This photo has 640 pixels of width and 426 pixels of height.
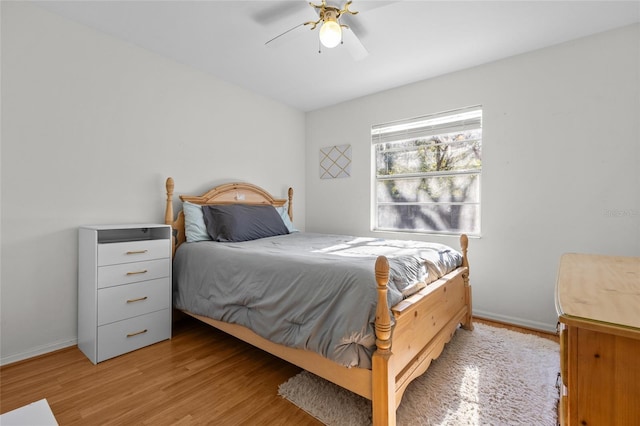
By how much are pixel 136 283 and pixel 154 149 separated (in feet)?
3.89

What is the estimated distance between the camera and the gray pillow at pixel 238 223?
266 centimetres

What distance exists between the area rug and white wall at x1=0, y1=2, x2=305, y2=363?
182 cm

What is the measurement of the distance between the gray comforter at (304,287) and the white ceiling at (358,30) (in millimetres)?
1502

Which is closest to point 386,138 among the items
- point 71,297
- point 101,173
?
point 101,173

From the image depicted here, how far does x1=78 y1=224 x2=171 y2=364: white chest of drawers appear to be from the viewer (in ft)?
6.43

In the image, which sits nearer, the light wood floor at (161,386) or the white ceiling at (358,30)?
the light wood floor at (161,386)

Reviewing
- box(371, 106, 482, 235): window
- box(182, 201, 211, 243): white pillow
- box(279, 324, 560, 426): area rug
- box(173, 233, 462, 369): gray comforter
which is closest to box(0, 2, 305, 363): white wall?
box(182, 201, 211, 243): white pillow

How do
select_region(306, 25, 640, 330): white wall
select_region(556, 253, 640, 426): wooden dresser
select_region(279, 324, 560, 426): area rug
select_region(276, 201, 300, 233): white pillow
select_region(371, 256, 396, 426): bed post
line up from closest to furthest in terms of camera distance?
1. select_region(556, 253, 640, 426): wooden dresser
2. select_region(371, 256, 396, 426): bed post
3. select_region(279, 324, 560, 426): area rug
4. select_region(306, 25, 640, 330): white wall
5. select_region(276, 201, 300, 233): white pillow

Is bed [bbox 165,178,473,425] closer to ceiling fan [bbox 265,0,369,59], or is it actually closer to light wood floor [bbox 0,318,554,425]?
light wood floor [bbox 0,318,554,425]

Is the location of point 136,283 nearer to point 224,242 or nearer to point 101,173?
point 224,242

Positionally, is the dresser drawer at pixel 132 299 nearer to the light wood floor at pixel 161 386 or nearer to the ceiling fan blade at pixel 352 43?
the light wood floor at pixel 161 386

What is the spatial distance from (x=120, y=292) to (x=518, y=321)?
3227mm

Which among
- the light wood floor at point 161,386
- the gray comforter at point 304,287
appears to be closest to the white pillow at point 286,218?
the gray comforter at point 304,287

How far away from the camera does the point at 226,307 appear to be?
6.55 feet
